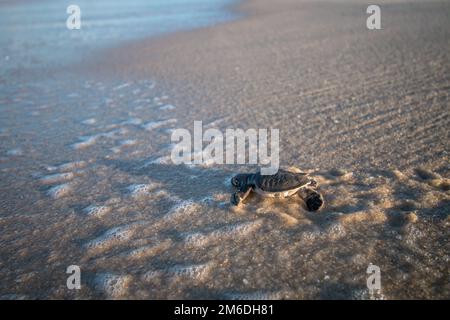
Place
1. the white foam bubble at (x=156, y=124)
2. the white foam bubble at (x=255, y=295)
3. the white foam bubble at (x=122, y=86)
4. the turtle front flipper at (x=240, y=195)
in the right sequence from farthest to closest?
the white foam bubble at (x=122, y=86)
the white foam bubble at (x=156, y=124)
the turtle front flipper at (x=240, y=195)
the white foam bubble at (x=255, y=295)

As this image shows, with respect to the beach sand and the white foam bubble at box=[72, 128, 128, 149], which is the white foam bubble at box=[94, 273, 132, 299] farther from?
the white foam bubble at box=[72, 128, 128, 149]

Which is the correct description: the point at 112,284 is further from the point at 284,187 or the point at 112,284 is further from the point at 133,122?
the point at 133,122

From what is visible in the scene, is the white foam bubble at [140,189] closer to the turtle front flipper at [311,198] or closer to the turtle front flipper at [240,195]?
the turtle front flipper at [240,195]

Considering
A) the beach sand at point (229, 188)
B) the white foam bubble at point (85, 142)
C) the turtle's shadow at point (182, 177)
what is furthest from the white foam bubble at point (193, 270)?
the white foam bubble at point (85, 142)

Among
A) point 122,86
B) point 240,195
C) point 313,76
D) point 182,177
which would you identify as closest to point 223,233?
point 240,195

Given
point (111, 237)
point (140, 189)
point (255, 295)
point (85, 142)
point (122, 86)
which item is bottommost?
point (255, 295)

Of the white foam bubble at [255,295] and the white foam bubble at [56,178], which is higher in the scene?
the white foam bubble at [56,178]

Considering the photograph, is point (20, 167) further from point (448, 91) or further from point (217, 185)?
point (448, 91)
